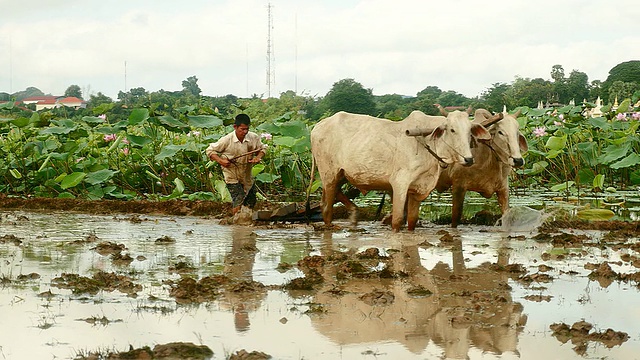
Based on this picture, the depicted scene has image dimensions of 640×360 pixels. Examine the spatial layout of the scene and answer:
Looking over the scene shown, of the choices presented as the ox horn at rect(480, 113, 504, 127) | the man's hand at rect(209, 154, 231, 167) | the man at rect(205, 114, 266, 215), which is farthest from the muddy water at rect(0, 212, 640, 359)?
the man at rect(205, 114, 266, 215)

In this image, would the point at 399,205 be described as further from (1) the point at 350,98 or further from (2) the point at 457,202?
(1) the point at 350,98

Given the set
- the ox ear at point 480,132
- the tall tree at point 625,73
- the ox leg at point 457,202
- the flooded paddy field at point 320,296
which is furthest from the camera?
the tall tree at point 625,73

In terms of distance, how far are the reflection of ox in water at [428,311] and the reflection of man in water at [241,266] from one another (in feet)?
1.34

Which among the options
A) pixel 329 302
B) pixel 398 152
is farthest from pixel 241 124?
pixel 329 302

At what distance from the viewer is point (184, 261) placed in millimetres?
7328

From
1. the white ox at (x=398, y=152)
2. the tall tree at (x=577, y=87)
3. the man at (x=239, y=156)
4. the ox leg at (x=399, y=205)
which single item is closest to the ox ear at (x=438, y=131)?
the white ox at (x=398, y=152)

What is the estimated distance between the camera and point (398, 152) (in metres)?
9.58

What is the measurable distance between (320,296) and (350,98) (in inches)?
1707

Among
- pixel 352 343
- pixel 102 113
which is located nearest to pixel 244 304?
pixel 352 343

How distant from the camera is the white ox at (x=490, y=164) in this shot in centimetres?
974

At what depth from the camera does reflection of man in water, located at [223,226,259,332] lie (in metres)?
5.30

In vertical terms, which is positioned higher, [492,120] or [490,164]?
[492,120]

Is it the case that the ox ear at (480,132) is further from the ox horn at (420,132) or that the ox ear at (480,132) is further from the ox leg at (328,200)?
the ox leg at (328,200)

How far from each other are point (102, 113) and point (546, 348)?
37.7 ft
